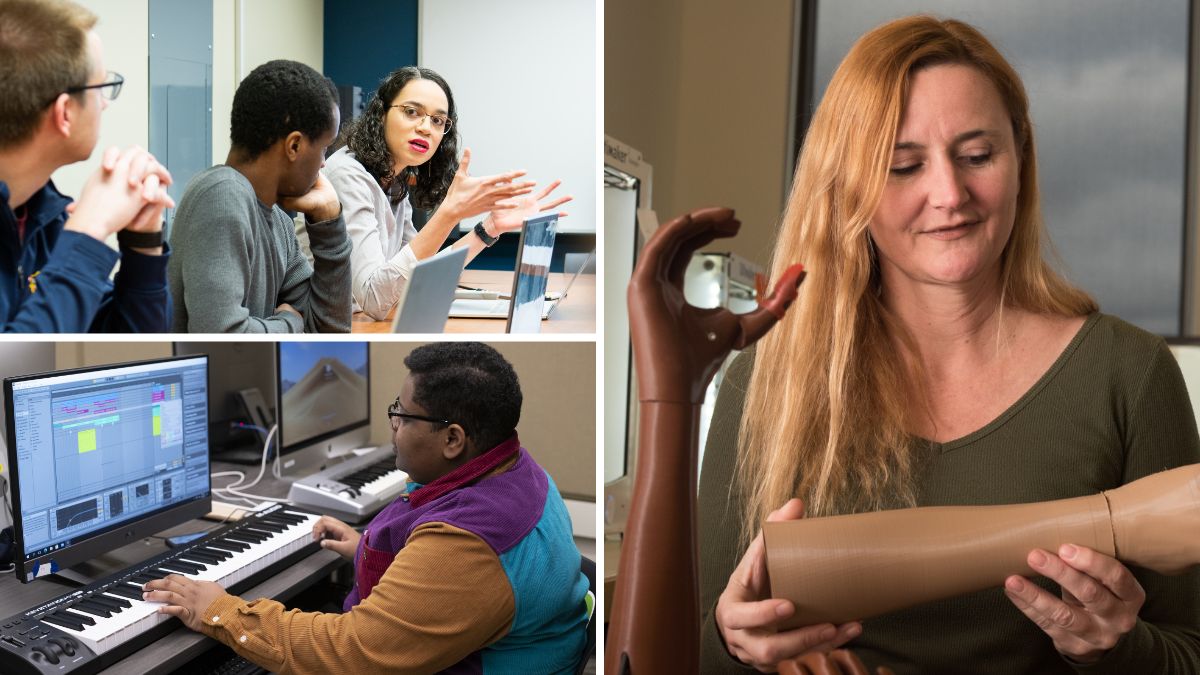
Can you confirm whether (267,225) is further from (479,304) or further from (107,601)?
(107,601)

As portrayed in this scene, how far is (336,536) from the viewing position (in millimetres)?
1922

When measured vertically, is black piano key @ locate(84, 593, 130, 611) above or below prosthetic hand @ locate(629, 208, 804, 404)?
below

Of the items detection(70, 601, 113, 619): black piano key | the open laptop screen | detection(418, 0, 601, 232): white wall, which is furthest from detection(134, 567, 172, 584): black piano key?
detection(418, 0, 601, 232): white wall

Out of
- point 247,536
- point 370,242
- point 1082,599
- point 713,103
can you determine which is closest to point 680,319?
point 1082,599

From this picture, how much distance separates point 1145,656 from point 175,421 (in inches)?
65.7

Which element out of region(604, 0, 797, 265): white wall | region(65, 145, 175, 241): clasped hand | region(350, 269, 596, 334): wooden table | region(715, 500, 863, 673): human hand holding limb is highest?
region(604, 0, 797, 265): white wall

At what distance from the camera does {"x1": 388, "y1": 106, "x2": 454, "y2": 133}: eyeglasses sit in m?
1.57

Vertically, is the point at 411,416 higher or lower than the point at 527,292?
lower

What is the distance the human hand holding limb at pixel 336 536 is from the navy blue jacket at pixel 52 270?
27.8 inches

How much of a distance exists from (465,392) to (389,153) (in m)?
0.40

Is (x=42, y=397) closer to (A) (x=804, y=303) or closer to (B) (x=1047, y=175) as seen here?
(A) (x=804, y=303)

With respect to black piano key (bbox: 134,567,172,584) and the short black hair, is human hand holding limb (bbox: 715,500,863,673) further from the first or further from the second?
black piano key (bbox: 134,567,172,584)

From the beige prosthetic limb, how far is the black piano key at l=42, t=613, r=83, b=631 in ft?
3.74

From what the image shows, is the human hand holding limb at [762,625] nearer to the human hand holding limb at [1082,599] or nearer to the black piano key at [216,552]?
the human hand holding limb at [1082,599]
